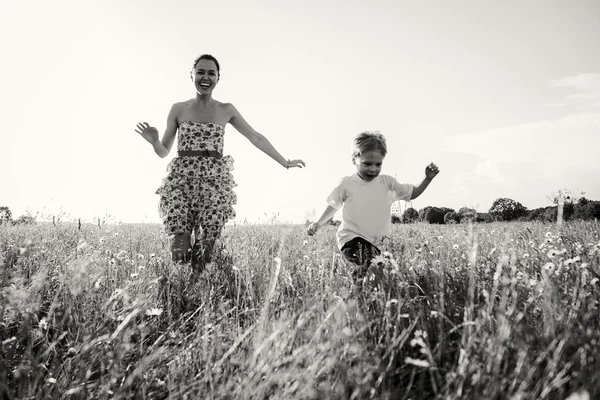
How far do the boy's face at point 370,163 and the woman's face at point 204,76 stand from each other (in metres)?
1.74

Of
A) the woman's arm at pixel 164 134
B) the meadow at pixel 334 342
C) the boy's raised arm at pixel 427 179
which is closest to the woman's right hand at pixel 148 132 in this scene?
the woman's arm at pixel 164 134

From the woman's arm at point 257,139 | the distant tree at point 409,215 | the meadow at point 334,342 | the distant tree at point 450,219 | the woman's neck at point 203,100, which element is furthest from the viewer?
the distant tree at point 409,215

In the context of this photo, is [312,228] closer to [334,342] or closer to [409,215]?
[334,342]

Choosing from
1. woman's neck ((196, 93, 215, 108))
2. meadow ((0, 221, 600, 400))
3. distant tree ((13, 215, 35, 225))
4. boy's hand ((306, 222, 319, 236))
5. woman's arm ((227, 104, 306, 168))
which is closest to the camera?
meadow ((0, 221, 600, 400))

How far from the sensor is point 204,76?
15.2 ft

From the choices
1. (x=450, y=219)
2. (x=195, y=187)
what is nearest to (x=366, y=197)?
(x=195, y=187)

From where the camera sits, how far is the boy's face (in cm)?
417

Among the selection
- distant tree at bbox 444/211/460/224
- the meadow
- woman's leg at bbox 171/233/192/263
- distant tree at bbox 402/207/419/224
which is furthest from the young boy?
distant tree at bbox 444/211/460/224

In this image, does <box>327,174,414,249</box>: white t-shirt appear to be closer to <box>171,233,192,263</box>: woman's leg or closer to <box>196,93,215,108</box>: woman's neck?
<box>171,233,192,263</box>: woman's leg

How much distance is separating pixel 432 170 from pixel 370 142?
0.64 meters

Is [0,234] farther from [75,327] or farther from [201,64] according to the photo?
[75,327]

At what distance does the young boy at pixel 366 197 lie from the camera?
418 centimetres

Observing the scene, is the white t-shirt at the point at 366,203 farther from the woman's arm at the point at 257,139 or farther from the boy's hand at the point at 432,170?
the woman's arm at the point at 257,139

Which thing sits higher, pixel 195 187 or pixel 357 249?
pixel 195 187
